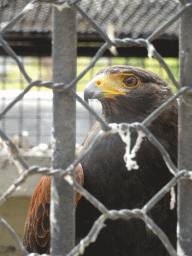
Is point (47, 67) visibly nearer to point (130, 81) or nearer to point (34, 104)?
point (34, 104)

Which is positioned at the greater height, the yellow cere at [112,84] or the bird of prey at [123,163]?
the yellow cere at [112,84]

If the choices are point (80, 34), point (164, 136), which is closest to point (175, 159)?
point (164, 136)

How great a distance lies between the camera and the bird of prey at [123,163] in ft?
5.81

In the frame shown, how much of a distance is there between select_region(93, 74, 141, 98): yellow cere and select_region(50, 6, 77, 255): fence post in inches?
34.2

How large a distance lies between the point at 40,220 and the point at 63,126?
1256 mm

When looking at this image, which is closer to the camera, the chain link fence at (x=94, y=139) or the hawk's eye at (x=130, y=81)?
the chain link fence at (x=94, y=139)

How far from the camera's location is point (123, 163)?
1.78 m

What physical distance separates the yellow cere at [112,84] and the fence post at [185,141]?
86 centimetres

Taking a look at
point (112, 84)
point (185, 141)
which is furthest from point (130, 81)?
point (185, 141)

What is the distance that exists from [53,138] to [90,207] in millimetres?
1099

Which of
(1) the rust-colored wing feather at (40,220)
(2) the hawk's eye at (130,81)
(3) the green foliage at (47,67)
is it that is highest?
(2) the hawk's eye at (130,81)

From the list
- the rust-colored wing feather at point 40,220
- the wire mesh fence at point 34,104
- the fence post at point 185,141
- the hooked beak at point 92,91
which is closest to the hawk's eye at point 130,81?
the hooked beak at point 92,91

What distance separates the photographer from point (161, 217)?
189 cm

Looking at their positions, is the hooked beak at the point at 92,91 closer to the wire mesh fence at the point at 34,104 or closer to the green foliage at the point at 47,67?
the green foliage at the point at 47,67
